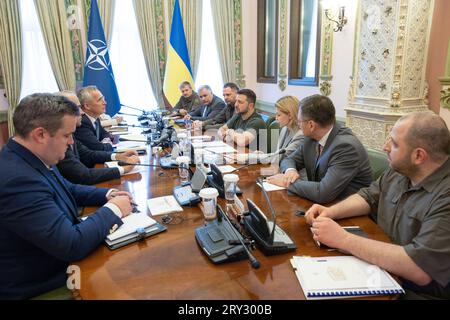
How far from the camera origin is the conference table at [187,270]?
0.97 meters

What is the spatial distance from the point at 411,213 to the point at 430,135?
1.00 ft

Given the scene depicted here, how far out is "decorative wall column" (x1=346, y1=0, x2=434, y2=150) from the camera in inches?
119

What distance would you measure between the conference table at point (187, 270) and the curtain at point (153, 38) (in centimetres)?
457

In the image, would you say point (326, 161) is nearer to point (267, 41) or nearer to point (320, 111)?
point (320, 111)

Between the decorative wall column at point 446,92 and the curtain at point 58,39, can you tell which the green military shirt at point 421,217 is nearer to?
the decorative wall column at point 446,92

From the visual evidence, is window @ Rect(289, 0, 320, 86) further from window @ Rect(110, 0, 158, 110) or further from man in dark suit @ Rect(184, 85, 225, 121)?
window @ Rect(110, 0, 158, 110)

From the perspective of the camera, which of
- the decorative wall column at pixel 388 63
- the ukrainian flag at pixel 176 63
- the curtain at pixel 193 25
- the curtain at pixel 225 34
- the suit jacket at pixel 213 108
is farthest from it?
the curtain at pixel 225 34

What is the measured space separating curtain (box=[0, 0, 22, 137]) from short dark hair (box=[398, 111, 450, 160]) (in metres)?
5.28

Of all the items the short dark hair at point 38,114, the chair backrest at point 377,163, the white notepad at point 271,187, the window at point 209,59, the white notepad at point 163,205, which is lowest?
the white notepad at point 271,187

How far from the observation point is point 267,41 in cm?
595

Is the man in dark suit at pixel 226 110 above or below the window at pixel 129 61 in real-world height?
below

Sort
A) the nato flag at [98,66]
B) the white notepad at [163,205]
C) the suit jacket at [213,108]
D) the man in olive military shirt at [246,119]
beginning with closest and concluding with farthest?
the white notepad at [163,205] → the man in olive military shirt at [246,119] → the suit jacket at [213,108] → the nato flag at [98,66]

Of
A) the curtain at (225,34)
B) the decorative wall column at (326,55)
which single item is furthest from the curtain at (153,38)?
the decorative wall column at (326,55)
